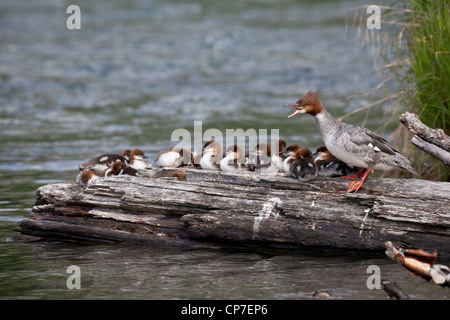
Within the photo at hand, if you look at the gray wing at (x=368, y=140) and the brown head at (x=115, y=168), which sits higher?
the gray wing at (x=368, y=140)

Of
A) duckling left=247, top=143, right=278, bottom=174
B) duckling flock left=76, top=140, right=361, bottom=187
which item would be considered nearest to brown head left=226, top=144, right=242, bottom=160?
duckling flock left=76, top=140, right=361, bottom=187

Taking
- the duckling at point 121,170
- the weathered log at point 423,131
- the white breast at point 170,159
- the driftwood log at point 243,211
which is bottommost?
the driftwood log at point 243,211

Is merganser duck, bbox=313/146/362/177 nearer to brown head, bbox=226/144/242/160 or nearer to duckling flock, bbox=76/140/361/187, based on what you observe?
duckling flock, bbox=76/140/361/187

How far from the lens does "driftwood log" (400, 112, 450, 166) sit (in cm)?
559

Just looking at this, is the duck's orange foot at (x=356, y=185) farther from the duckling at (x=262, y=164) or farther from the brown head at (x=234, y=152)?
the brown head at (x=234, y=152)

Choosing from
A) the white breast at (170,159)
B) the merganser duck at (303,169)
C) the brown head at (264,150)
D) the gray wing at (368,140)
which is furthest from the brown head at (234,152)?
the gray wing at (368,140)

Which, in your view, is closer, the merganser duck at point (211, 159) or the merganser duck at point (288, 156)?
the merganser duck at point (288, 156)

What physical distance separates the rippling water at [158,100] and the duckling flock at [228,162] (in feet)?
2.82

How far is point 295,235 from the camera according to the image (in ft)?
20.1

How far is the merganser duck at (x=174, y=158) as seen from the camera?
721 cm

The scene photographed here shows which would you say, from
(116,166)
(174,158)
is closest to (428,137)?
(174,158)

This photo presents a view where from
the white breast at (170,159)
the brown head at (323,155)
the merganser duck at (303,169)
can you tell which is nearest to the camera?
the merganser duck at (303,169)

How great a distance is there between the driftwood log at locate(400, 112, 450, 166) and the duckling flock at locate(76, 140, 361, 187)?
100 centimetres
